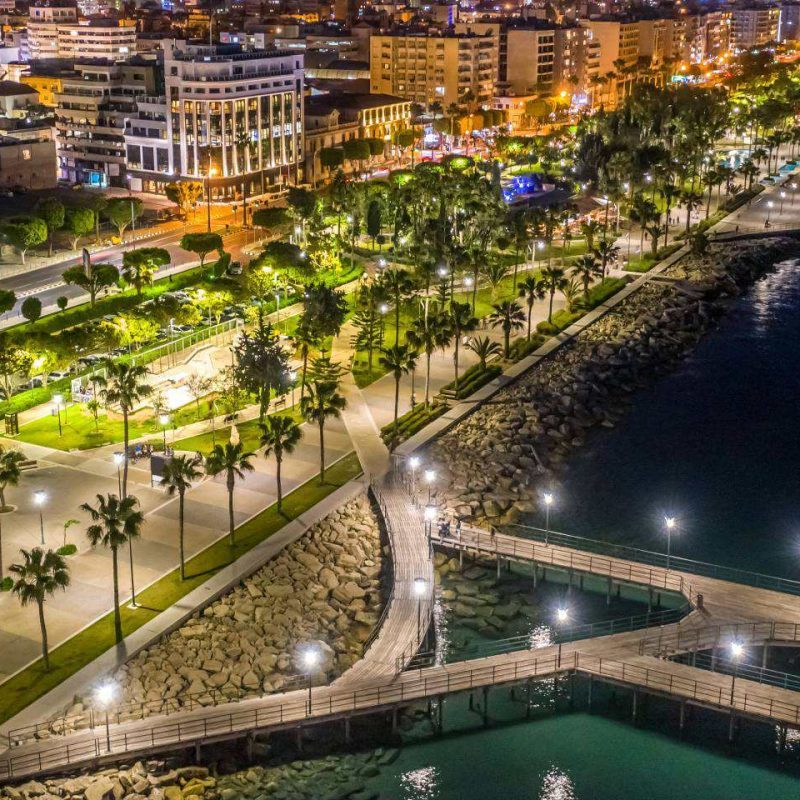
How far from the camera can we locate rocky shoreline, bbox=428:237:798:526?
7569cm

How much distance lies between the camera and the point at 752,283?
133 meters

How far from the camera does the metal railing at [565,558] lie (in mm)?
63156

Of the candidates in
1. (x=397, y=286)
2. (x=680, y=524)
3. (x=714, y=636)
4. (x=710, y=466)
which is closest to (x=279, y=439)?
(x=714, y=636)

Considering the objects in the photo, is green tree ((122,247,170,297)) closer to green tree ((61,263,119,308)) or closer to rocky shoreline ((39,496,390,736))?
green tree ((61,263,119,308))

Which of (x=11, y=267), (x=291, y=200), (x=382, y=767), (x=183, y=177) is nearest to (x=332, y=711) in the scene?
(x=382, y=767)

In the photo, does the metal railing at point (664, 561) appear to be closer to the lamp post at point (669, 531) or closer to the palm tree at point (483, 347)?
the lamp post at point (669, 531)

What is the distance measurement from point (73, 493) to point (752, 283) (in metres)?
86.5

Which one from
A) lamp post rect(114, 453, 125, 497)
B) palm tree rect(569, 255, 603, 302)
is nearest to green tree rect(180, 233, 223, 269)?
palm tree rect(569, 255, 603, 302)

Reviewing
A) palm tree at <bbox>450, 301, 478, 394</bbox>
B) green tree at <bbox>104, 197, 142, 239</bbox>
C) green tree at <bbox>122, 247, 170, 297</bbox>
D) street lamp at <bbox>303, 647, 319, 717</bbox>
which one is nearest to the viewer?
street lamp at <bbox>303, 647, 319, 717</bbox>

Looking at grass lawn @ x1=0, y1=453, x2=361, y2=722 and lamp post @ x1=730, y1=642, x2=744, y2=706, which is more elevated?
grass lawn @ x1=0, y1=453, x2=361, y2=722

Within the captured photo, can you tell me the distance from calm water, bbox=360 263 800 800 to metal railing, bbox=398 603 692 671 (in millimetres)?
3436

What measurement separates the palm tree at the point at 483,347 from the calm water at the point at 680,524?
1117 cm

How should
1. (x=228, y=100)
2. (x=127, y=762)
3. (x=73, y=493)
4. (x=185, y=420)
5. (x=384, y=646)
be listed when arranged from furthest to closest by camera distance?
(x=228, y=100) → (x=185, y=420) → (x=73, y=493) → (x=384, y=646) → (x=127, y=762)

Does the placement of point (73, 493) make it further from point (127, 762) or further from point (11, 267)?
point (11, 267)
